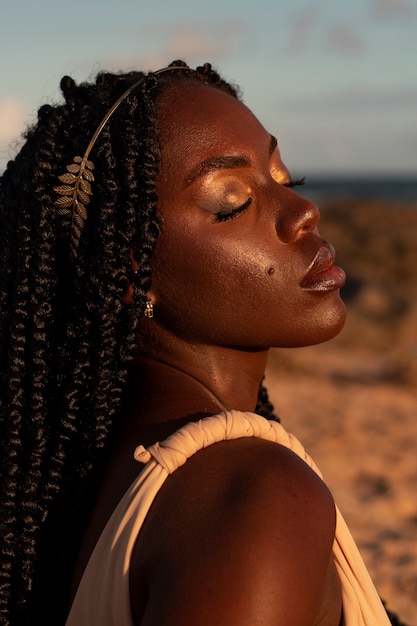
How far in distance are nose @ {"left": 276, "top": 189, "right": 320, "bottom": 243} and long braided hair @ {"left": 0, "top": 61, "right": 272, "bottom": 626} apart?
0.29 metres

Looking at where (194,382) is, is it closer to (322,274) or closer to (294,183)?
(322,274)

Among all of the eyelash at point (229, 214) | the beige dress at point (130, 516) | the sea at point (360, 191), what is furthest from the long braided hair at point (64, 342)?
the sea at point (360, 191)

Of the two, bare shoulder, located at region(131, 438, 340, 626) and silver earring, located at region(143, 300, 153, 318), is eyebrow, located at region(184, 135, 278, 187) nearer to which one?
silver earring, located at region(143, 300, 153, 318)

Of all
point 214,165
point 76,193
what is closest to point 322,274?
point 214,165

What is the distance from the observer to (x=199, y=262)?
2.36 meters

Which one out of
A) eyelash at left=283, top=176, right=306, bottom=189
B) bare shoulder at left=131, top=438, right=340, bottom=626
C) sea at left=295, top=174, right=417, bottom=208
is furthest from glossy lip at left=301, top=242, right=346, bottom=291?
sea at left=295, top=174, right=417, bottom=208

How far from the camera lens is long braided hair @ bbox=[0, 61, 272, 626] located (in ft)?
7.80

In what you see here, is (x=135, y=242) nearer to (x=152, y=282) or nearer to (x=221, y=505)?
(x=152, y=282)

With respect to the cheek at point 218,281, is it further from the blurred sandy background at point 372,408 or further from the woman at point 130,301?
the blurred sandy background at point 372,408

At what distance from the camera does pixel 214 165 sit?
2.41 m

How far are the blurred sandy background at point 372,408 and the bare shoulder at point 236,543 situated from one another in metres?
3.70

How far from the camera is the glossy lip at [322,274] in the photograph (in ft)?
7.93

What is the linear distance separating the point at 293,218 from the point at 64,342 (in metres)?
0.61

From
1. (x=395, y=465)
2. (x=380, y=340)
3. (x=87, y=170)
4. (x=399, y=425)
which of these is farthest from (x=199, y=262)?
(x=380, y=340)
